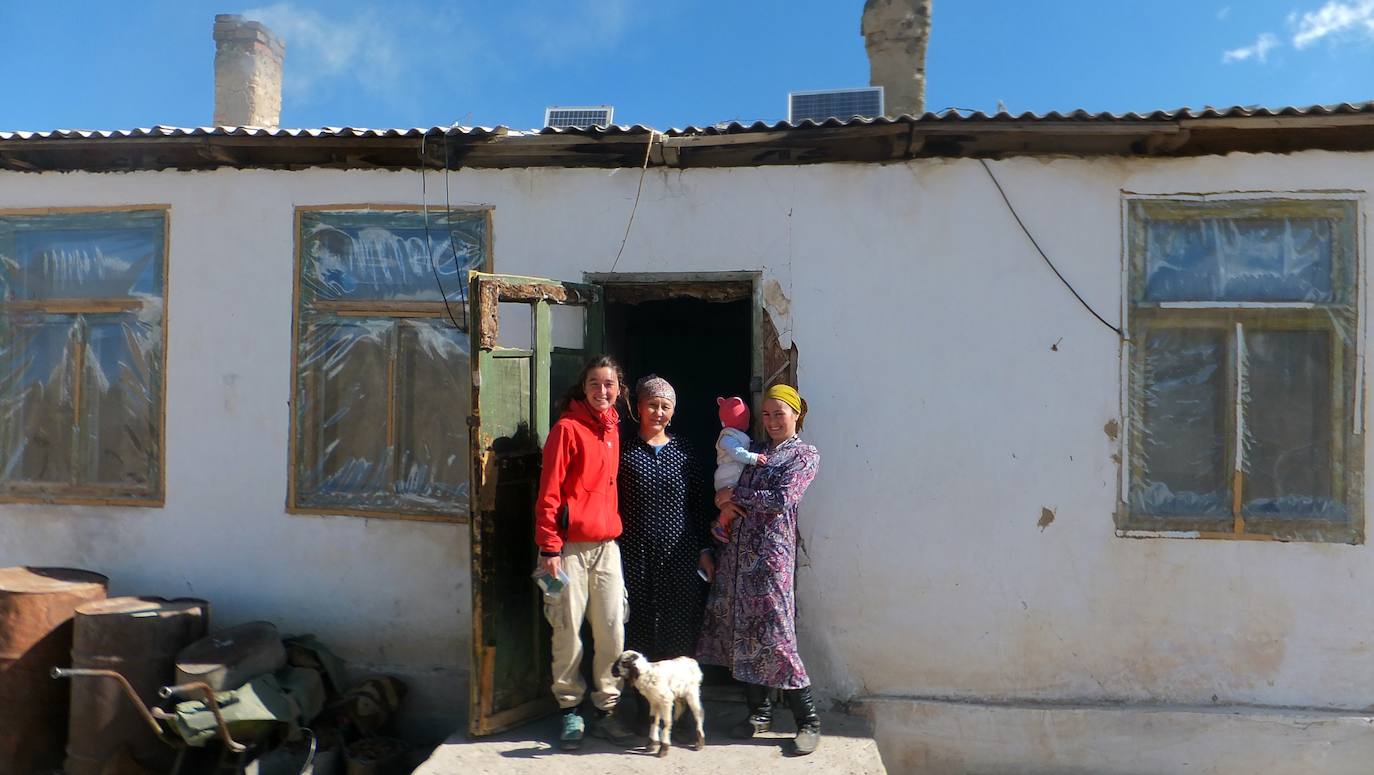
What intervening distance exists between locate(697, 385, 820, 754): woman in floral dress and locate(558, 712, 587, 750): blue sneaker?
2.17 ft

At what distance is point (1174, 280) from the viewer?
183 inches

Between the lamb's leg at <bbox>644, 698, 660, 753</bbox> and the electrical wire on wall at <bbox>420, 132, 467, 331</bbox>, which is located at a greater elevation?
the electrical wire on wall at <bbox>420, 132, 467, 331</bbox>

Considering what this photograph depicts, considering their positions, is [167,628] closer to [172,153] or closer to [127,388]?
[127,388]

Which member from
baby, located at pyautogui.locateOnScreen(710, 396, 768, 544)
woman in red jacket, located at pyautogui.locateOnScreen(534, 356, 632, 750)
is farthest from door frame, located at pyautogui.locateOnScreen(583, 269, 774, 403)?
woman in red jacket, located at pyautogui.locateOnScreen(534, 356, 632, 750)

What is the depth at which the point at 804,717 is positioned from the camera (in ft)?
14.0

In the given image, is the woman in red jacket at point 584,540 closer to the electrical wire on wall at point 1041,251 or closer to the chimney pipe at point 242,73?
the electrical wire on wall at point 1041,251

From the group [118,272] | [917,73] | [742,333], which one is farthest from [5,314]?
[917,73]

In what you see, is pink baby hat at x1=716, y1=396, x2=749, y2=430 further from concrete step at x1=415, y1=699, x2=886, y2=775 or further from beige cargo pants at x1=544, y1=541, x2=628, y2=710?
concrete step at x1=415, y1=699, x2=886, y2=775

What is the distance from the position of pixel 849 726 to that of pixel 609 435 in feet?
6.23

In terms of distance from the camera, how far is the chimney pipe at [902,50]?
326 inches

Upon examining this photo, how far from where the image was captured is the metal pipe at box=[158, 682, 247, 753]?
4121 mm

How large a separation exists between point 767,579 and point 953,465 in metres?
1.22

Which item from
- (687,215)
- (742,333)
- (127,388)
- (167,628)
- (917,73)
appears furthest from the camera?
(917,73)

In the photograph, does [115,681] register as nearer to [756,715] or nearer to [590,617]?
[590,617]
